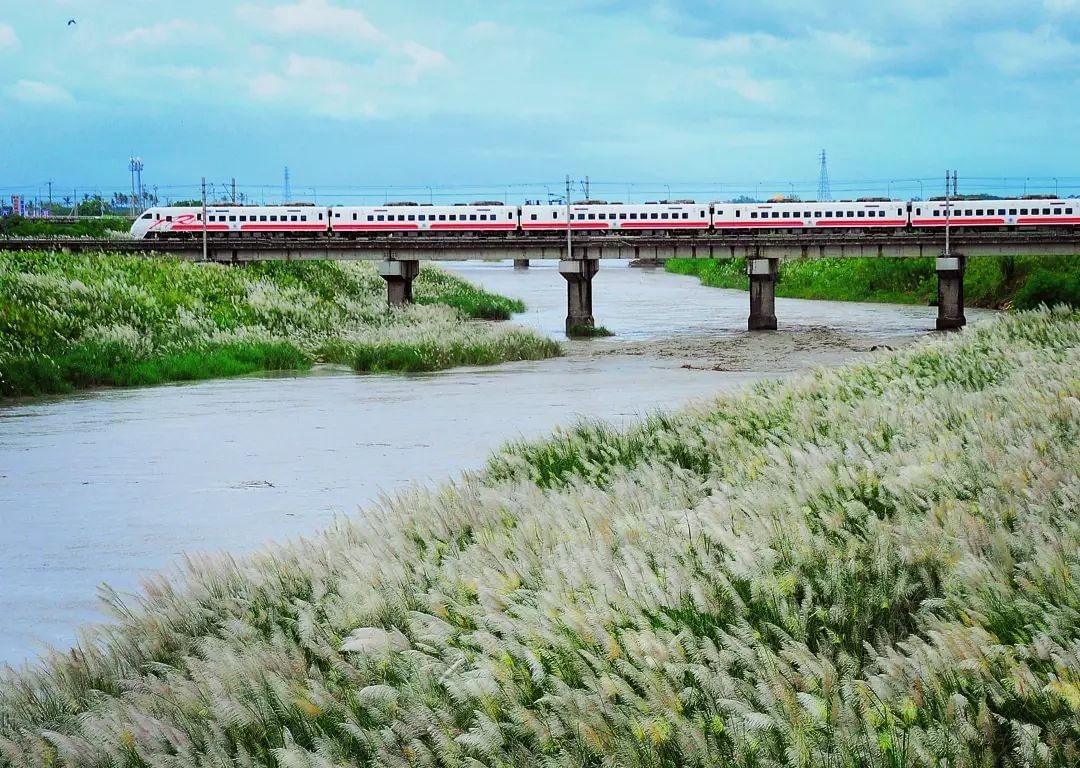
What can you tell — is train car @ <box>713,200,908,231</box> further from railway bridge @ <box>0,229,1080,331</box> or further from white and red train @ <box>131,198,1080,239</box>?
railway bridge @ <box>0,229,1080,331</box>

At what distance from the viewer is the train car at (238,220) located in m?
67.4

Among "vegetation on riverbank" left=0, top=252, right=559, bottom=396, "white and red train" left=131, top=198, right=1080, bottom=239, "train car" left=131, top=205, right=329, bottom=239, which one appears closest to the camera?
"vegetation on riverbank" left=0, top=252, right=559, bottom=396

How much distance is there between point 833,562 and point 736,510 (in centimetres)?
120

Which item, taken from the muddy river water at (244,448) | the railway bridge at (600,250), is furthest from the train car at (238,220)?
the muddy river water at (244,448)

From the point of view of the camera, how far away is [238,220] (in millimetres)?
67125

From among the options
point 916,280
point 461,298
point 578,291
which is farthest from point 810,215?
point 461,298

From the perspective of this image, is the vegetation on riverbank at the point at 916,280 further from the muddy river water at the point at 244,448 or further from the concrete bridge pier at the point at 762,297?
the muddy river water at the point at 244,448

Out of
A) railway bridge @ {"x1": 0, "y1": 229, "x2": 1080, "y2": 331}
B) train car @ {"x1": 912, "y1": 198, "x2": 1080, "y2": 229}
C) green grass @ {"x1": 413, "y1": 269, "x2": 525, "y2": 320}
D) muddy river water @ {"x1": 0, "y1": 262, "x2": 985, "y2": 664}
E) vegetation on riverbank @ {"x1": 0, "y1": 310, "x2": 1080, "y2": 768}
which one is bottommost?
muddy river water @ {"x1": 0, "y1": 262, "x2": 985, "y2": 664}

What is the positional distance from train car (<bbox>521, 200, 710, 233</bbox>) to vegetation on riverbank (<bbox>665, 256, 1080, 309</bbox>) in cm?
1615

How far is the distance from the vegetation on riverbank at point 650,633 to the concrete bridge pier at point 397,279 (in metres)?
48.2

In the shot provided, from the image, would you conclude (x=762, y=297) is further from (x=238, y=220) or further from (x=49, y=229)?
(x=49, y=229)

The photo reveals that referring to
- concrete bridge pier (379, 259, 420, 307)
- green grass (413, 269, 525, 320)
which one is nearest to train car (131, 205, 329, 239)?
green grass (413, 269, 525, 320)

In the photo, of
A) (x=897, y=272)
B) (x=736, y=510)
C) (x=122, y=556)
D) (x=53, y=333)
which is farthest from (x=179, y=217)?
(x=736, y=510)

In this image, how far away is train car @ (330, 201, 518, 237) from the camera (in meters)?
68.2
